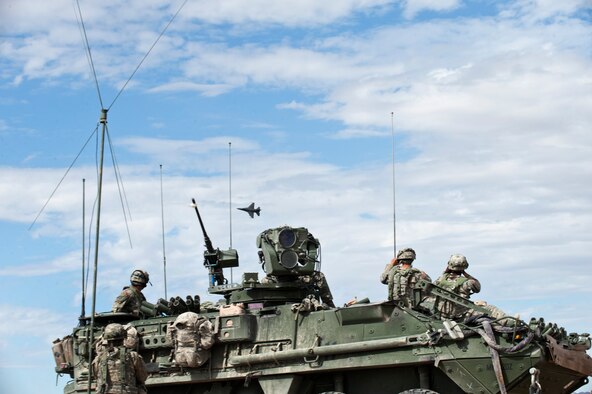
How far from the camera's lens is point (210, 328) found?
19.9 meters

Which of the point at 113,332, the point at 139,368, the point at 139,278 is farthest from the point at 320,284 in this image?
the point at 113,332

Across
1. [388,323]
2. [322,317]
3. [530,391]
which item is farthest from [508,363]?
[322,317]

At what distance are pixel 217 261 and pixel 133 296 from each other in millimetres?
2049

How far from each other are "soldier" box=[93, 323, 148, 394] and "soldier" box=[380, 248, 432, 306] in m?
5.17

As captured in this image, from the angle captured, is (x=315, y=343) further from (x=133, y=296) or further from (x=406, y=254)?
(x=133, y=296)

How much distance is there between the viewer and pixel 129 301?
71.2ft

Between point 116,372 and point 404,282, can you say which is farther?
point 404,282

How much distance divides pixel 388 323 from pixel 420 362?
3.23 feet

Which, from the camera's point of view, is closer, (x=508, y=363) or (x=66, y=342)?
(x=508, y=363)

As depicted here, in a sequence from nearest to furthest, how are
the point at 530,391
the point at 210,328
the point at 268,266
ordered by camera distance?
1. the point at 530,391
2. the point at 210,328
3. the point at 268,266

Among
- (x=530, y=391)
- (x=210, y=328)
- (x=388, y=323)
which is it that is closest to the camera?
(x=530, y=391)

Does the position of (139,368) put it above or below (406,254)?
below

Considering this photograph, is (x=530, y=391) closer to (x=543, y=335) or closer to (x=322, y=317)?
(x=543, y=335)

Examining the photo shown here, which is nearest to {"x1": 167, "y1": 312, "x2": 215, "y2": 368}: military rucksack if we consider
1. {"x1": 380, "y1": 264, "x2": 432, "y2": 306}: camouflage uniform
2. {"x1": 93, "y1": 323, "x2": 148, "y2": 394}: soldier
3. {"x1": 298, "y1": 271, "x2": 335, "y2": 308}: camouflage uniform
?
{"x1": 298, "y1": 271, "x2": 335, "y2": 308}: camouflage uniform
